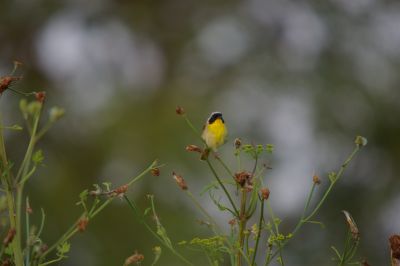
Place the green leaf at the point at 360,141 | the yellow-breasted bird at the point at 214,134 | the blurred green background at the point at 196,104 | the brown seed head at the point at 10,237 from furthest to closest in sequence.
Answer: the blurred green background at the point at 196,104 → the yellow-breasted bird at the point at 214,134 → the green leaf at the point at 360,141 → the brown seed head at the point at 10,237

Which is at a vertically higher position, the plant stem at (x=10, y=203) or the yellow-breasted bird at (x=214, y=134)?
the yellow-breasted bird at (x=214, y=134)

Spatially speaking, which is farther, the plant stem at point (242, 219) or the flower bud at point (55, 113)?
the plant stem at point (242, 219)

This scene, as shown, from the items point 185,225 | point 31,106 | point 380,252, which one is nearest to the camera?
point 31,106

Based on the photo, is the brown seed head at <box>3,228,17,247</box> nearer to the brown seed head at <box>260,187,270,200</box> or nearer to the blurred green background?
the brown seed head at <box>260,187,270,200</box>

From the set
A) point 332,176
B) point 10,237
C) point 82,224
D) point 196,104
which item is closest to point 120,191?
point 82,224

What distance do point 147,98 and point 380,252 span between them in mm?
3531

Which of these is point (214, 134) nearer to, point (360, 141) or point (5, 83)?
point (360, 141)

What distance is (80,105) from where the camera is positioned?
33.7ft

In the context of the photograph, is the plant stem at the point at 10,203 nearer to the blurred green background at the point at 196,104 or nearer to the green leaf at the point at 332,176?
the green leaf at the point at 332,176

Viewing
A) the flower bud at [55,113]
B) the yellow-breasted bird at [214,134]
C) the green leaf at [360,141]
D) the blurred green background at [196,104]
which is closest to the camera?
the flower bud at [55,113]

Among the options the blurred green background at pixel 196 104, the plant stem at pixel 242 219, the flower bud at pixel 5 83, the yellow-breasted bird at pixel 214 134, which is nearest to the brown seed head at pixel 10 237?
the flower bud at pixel 5 83

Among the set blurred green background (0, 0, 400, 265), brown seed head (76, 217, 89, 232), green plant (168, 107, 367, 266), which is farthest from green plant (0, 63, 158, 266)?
blurred green background (0, 0, 400, 265)

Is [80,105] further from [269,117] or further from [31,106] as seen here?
[31,106]

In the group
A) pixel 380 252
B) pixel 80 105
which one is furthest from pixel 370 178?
pixel 80 105
